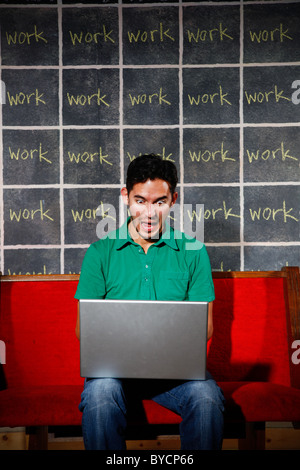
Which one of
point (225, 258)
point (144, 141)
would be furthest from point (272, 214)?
point (144, 141)

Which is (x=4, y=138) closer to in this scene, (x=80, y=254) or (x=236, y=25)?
(x=80, y=254)

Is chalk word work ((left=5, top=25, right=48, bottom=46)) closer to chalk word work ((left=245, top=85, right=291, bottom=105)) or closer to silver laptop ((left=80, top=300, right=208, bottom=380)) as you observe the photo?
chalk word work ((left=245, top=85, right=291, bottom=105))

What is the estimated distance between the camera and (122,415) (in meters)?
1.34

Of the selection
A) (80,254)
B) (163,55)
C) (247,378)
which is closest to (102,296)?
(80,254)

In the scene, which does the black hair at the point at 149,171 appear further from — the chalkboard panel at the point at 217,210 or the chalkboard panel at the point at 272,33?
the chalkboard panel at the point at 272,33

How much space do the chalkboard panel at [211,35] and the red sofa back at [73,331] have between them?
114 cm

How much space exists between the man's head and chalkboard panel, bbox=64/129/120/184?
636 mm

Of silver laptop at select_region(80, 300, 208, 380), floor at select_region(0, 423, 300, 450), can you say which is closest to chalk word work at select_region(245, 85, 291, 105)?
silver laptop at select_region(80, 300, 208, 380)

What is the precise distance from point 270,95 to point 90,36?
3.20ft

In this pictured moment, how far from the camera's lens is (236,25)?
87.4 inches

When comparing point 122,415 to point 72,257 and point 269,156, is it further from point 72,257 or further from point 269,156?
point 269,156

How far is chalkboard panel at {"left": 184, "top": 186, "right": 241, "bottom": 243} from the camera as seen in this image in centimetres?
225

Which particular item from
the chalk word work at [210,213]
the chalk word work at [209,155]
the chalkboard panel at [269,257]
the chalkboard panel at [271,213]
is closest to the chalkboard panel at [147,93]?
the chalk word work at [209,155]

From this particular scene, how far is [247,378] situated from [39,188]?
54.7 inches
